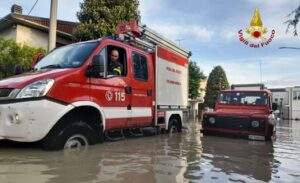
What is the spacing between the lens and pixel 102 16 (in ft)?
76.7

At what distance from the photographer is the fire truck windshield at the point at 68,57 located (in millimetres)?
8505

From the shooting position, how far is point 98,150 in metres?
8.34

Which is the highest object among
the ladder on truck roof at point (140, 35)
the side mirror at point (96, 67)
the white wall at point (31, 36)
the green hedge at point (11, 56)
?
the white wall at point (31, 36)

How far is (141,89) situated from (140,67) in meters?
0.54

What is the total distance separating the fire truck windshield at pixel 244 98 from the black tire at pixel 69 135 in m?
8.40

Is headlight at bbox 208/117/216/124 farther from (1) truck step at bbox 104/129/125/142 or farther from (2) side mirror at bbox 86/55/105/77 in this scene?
(2) side mirror at bbox 86/55/105/77

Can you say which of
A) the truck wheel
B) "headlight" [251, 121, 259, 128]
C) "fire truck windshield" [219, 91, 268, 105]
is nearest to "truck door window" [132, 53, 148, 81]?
the truck wheel

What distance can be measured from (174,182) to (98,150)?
8.15 ft

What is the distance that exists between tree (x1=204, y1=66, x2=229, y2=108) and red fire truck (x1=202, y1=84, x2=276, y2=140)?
111 feet

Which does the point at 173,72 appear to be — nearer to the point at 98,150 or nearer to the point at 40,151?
the point at 98,150

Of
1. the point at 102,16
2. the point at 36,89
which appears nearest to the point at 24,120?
the point at 36,89

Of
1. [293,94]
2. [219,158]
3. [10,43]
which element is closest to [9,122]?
[219,158]

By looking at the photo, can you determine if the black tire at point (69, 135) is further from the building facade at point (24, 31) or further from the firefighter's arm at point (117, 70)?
the building facade at point (24, 31)

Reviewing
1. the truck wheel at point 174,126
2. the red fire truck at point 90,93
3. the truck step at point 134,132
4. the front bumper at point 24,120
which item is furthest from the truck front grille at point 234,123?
the front bumper at point 24,120
